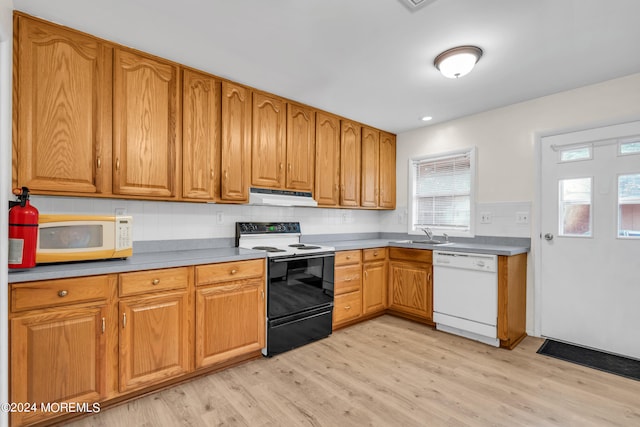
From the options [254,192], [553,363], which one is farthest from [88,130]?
[553,363]

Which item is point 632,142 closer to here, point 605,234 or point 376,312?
point 605,234

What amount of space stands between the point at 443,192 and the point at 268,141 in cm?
229

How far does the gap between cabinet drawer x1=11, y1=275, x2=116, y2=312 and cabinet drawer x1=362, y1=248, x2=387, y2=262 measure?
237 cm

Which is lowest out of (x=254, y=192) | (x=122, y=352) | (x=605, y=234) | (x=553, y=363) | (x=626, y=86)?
(x=553, y=363)

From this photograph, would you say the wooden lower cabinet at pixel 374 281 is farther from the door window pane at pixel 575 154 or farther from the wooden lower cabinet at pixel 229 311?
the door window pane at pixel 575 154

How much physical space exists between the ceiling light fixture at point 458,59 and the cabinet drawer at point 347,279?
6.64ft

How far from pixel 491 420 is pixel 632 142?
8.36 ft

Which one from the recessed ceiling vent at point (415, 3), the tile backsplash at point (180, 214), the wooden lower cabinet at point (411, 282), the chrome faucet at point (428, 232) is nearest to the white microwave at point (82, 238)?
the tile backsplash at point (180, 214)

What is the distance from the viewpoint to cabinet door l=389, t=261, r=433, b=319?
332cm

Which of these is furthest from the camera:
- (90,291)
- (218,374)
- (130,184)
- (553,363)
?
(553,363)

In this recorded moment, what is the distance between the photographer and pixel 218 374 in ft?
7.57

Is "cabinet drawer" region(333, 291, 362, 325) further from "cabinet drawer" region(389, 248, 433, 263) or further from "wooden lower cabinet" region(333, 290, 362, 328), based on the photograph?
"cabinet drawer" region(389, 248, 433, 263)

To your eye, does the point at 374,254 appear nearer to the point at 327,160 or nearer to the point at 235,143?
the point at 327,160

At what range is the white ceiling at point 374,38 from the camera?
1.75 meters
